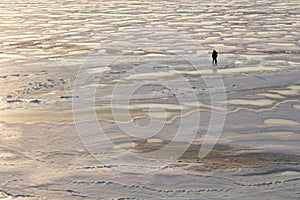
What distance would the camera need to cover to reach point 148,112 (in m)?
9.80

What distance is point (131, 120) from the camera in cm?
933

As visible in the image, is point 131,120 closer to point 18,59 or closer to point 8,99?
point 8,99

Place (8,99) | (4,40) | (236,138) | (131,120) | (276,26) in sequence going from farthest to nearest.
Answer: (276,26) → (4,40) → (8,99) → (131,120) → (236,138)

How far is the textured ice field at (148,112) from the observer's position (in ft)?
21.8

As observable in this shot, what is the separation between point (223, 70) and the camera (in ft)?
43.9

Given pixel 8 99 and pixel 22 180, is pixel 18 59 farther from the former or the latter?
pixel 22 180

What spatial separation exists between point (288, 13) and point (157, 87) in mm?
20401

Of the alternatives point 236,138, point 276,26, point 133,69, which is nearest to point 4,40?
point 133,69

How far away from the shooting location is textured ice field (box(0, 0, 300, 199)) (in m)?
6.64

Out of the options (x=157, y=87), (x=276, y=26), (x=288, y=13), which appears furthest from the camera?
(x=288, y=13)

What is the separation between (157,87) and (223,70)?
8.46 ft

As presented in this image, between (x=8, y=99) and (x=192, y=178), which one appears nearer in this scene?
(x=192, y=178)

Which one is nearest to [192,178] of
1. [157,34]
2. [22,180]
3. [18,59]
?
[22,180]

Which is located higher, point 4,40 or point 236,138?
point 4,40
